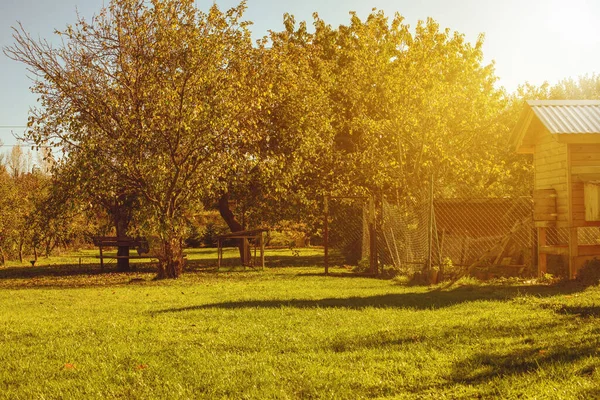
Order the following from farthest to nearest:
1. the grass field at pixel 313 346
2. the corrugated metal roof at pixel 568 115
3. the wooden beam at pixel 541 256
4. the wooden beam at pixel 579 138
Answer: the wooden beam at pixel 541 256 → the corrugated metal roof at pixel 568 115 → the wooden beam at pixel 579 138 → the grass field at pixel 313 346

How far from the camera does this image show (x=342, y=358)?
6234 millimetres

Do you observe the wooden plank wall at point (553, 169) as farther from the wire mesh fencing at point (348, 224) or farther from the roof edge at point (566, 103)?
the wire mesh fencing at point (348, 224)

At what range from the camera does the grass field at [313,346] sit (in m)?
5.27

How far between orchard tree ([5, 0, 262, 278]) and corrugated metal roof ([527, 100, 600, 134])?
810cm

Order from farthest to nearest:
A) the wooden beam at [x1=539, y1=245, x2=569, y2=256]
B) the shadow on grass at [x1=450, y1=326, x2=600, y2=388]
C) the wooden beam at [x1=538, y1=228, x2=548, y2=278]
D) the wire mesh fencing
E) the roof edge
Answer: the wire mesh fencing
the roof edge
the wooden beam at [x1=538, y1=228, x2=548, y2=278]
the wooden beam at [x1=539, y1=245, x2=569, y2=256]
the shadow on grass at [x1=450, y1=326, x2=600, y2=388]

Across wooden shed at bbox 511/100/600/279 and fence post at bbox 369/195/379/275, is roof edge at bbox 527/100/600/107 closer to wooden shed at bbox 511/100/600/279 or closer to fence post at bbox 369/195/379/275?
wooden shed at bbox 511/100/600/279

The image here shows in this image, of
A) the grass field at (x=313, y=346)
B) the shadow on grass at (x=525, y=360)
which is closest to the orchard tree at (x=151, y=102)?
the grass field at (x=313, y=346)

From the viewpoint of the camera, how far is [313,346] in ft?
22.6

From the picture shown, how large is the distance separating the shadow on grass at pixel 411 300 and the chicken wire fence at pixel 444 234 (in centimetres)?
283

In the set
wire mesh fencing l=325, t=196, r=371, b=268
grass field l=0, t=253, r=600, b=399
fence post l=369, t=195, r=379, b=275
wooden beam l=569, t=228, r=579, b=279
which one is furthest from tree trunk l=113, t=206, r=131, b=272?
wooden beam l=569, t=228, r=579, b=279

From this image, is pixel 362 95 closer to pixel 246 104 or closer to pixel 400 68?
pixel 400 68

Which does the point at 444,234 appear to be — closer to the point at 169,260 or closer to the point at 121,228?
the point at 169,260

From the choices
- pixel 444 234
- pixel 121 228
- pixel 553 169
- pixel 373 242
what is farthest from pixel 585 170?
pixel 121 228

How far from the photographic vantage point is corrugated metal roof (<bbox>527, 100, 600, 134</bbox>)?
563 inches
